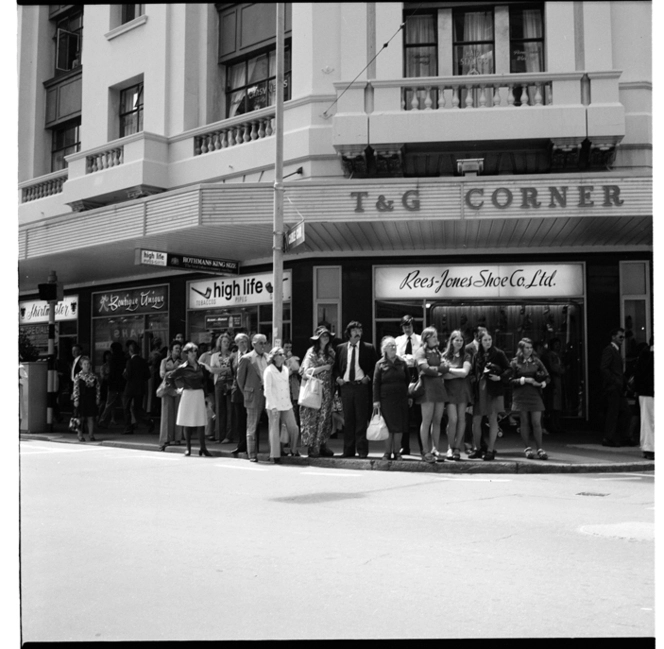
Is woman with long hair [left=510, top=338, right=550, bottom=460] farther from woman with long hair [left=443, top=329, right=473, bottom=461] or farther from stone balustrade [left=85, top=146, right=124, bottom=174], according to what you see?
stone balustrade [left=85, top=146, right=124, bottom=174]

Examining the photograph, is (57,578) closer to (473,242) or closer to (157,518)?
(157,518)

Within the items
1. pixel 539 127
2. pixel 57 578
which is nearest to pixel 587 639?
pixel 57 578

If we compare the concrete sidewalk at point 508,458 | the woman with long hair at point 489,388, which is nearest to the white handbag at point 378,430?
the concrete sidewalk at point 508,458

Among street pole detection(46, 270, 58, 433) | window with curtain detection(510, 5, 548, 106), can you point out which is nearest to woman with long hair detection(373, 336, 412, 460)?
window with curtain detection(510, 5, 548, 106)

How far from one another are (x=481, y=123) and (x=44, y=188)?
13.9 metres

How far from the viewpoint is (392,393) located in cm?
1171

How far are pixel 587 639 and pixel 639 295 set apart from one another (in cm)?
1348

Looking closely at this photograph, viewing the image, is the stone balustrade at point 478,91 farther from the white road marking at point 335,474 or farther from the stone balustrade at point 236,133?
the white road marking at point 335,474

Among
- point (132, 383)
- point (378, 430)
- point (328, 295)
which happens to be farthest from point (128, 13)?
point (378, 430)

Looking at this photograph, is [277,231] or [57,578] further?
[277,231]

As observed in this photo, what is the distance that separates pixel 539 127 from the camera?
611 inches

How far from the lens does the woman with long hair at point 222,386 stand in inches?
599

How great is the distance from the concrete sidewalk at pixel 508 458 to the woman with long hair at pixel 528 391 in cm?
35
